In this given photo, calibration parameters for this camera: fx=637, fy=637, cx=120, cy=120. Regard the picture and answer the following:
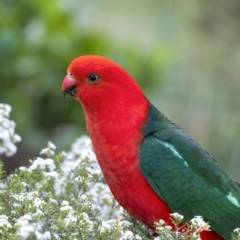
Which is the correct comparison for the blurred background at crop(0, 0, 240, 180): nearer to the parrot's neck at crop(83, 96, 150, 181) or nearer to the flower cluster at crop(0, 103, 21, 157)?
the flower cluster at crop(0, 103, 21, 157)

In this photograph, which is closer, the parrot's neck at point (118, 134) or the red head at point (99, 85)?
the parrot's neck at point (118, 134)

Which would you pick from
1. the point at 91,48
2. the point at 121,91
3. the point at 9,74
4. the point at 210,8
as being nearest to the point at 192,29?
the point at 210,8

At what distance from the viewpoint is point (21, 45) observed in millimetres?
5590

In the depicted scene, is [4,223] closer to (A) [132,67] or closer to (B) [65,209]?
(B) [65,209]

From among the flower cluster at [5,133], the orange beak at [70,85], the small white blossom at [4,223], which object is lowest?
the small white blossom at [4,223]

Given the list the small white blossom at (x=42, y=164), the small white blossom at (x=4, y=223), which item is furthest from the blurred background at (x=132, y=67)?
the small white blossom at (x=4, y=223)

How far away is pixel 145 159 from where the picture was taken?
2.84 m

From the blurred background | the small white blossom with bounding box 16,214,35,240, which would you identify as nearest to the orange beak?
the small white blossom with bounding box 16,214,35,240

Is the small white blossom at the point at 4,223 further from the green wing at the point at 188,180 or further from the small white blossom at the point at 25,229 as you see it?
the green wing at the point at 188,180

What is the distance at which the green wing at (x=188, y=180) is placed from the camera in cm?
282

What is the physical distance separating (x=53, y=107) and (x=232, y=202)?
3.07 metres

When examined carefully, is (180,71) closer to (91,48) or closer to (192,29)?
(192,29)

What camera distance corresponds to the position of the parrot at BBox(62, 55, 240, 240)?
9.23 feet

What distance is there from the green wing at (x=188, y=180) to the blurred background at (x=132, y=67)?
7.53 ft
